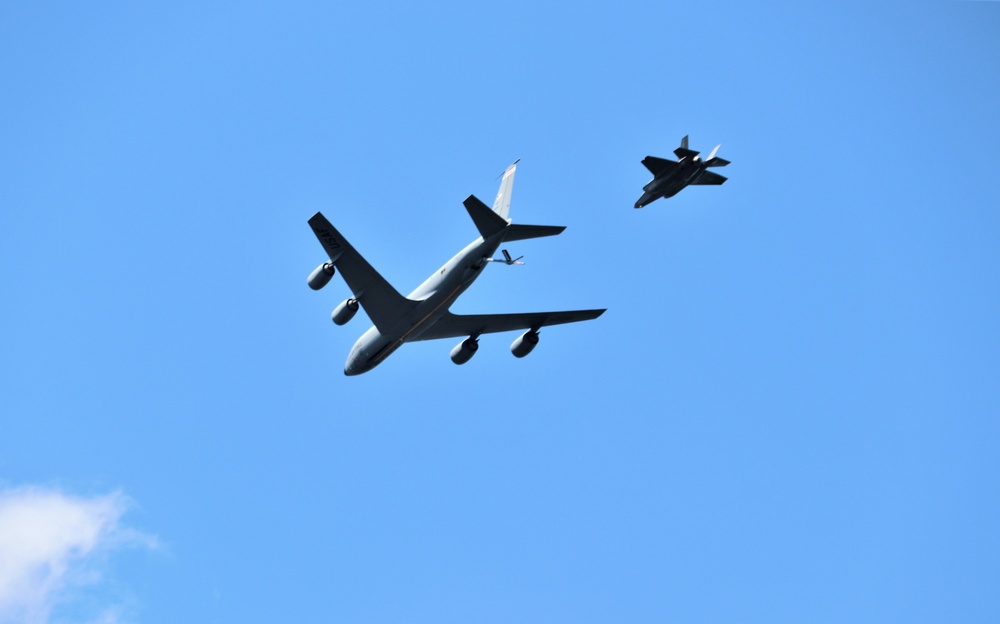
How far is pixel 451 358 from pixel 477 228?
9358 mm

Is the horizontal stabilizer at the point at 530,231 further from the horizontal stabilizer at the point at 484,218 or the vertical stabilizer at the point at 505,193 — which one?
the vertical stabilizer at the point at 505,193

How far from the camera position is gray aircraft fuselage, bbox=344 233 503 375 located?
32719 millimetres

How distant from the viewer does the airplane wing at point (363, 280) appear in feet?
109

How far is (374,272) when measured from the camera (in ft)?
112

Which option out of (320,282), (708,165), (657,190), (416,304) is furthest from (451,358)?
(708,165)

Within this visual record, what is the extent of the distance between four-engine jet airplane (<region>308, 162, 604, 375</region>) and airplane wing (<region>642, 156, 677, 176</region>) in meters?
9.84

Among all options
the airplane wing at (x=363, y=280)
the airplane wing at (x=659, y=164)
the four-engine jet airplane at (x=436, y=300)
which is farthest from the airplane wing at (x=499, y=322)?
the airplane wing at (x=659, y=164)

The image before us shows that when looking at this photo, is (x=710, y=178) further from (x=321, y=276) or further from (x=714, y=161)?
(x=321, y=276)

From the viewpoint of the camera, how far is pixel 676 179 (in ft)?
149

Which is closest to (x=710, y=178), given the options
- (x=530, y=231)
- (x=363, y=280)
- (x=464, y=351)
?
(x=464, y=351)

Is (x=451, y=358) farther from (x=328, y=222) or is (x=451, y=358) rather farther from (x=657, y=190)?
(x=657, y=190)

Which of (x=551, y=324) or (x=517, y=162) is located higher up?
(x=517, y=162)

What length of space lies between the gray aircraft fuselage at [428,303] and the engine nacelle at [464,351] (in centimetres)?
235

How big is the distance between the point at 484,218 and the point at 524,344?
944 cm
